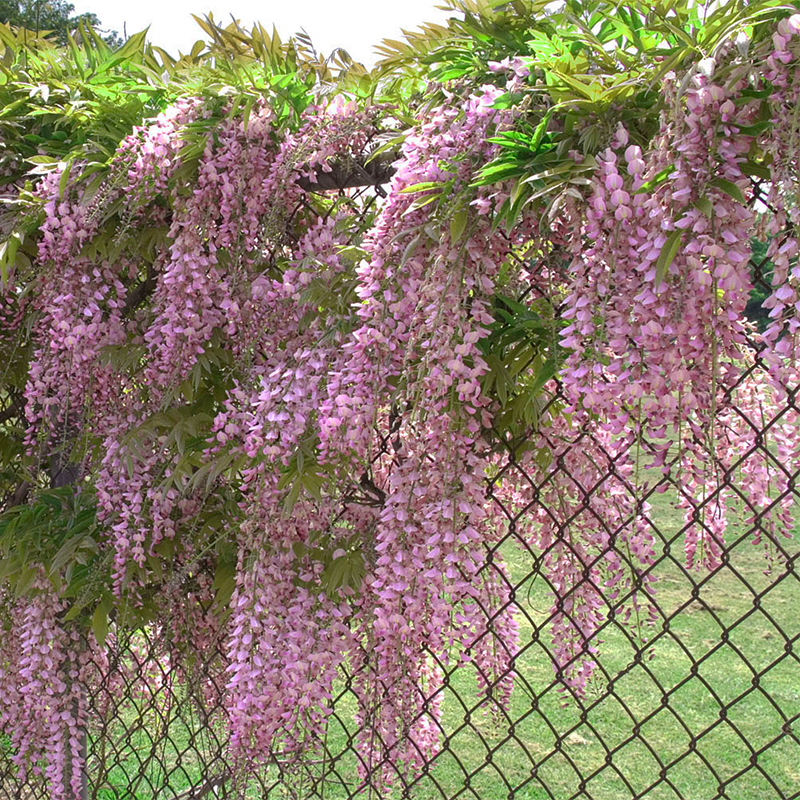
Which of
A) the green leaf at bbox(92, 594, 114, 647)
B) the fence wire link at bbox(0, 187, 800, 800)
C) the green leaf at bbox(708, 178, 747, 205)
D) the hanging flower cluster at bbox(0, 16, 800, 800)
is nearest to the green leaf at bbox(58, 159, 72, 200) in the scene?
the hanging flower cluster at bbox(0, 16, 800, 800)

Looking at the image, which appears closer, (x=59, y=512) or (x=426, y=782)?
(x=59, y=512)

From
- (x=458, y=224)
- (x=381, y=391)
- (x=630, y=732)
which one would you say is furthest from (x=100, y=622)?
(x=630, y=732)

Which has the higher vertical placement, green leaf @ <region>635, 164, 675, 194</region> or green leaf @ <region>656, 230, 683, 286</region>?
green leaf @ <region>635, 164, 675, 194</region>

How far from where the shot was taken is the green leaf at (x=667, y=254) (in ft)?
3.93

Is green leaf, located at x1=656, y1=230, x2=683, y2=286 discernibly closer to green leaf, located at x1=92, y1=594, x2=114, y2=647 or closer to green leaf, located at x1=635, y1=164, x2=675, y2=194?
green leaf, located at x1=635, y1=164, x2=675, y2=194

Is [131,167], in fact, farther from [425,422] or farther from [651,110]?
[651,110]

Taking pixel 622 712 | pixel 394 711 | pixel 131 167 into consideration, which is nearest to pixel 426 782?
pixel 622 712

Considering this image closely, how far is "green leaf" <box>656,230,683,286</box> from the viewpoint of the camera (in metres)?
1.20

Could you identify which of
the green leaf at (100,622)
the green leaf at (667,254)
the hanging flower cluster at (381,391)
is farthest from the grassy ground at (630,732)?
the green leaf at (667,254)

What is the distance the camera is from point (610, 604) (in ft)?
5.41

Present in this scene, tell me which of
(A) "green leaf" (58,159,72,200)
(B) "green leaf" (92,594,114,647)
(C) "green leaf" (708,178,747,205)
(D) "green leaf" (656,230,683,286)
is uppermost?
(C) "green leaf" (708,178,747,205)

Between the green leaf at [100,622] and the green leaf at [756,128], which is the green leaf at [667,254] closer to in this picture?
the green leaf at [756,128]

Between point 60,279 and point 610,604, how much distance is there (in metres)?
1.54

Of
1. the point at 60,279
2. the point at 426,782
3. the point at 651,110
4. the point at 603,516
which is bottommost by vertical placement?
the point at 426,782
